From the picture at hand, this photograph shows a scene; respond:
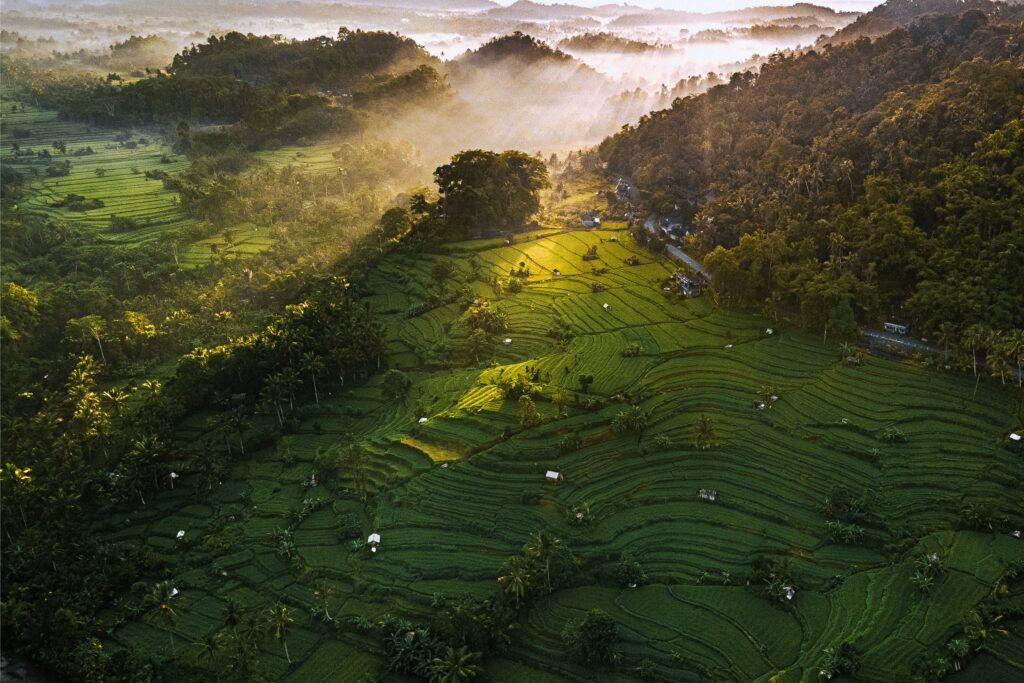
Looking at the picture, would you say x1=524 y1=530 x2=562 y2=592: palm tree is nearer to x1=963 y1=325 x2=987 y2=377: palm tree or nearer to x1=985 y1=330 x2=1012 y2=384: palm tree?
x1=985 y1=330 x2=1012 y2=384: palm tree

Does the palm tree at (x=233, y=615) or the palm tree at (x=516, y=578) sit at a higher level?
the palm tree at (x=516, y=578)

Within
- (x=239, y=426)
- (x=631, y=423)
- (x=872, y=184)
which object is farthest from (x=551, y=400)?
(x=872, y=184)

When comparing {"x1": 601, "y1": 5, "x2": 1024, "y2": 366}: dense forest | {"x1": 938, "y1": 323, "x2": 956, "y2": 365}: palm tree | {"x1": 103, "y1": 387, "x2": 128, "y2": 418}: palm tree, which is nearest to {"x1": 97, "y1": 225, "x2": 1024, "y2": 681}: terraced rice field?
{"x1": 938, "y1": 323, "x2": 956, "y2": 365}: palm tree

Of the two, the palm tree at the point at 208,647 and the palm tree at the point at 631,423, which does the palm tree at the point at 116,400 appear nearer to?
the palm tree at the point at 208,647

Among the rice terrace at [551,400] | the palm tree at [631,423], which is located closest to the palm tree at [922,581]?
the rice terrace at [551,400]

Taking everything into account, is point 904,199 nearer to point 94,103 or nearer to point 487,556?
point 487,556

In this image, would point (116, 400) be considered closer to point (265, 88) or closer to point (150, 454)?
point (150, 454)

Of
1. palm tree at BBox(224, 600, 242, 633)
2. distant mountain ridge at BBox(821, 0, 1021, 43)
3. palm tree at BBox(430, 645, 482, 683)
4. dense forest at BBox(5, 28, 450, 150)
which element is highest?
distant mountain ridge at BBox(821, 0, 1021, 43)
